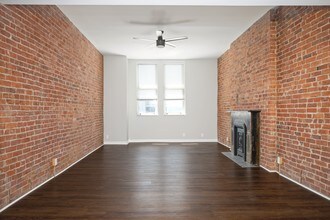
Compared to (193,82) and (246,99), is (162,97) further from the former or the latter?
(246,99)

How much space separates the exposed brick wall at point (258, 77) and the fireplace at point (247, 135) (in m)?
0.15

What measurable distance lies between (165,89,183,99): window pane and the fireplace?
333 cm

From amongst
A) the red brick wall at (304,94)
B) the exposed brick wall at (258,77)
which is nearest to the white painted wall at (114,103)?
the exposed brick wall at (258,77)

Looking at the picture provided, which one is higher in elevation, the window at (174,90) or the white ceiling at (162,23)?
the white ceiling at (162,23)

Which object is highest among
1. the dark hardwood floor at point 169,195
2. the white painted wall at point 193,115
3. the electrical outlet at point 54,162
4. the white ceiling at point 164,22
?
the white ceiling at point 164,22

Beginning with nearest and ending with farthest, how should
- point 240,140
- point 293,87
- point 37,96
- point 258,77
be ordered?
point 37,96 → point 293,87 → point 258,77 → point 240,140

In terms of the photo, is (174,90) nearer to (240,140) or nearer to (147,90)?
(147,90)

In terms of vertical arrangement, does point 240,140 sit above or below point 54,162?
above

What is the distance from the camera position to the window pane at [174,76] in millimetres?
8820

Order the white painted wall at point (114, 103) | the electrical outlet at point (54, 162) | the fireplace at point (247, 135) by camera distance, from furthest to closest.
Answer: the white painted wall at point (114, 103) → the fireplace at point (247, 135) → the electrical outlet at point (54, 162)

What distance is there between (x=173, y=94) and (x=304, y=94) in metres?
5.59

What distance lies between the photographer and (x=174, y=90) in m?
8.84

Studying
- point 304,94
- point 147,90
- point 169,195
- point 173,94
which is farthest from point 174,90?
point 169,195

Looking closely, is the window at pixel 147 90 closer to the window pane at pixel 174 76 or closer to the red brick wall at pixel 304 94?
the window pane at pixel 174 76
